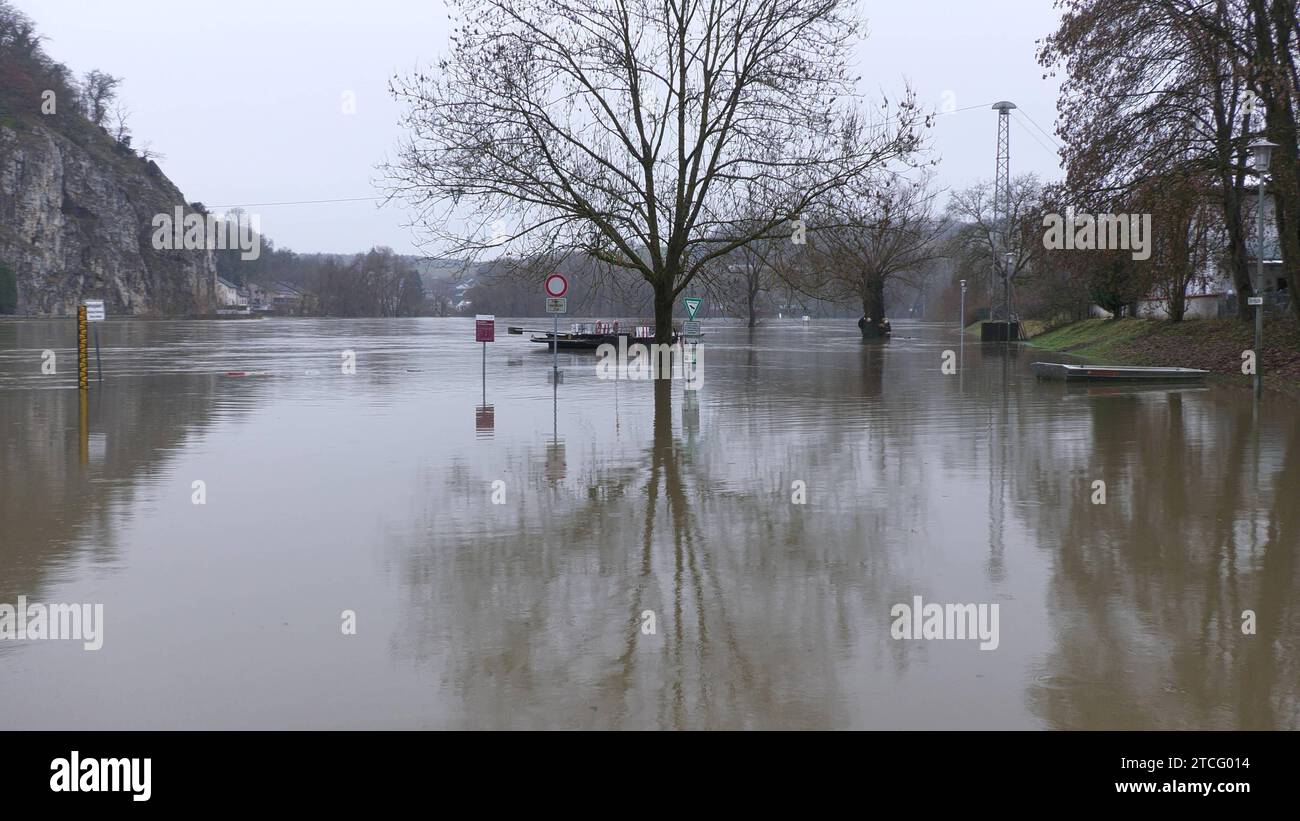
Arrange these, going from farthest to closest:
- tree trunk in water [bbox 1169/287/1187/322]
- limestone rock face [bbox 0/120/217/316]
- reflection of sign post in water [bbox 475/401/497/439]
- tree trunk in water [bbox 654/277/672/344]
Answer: limestone rock face [bbox 0/120/217/316]
tree trunk in water [bbox 1169/287/1187/322]
tree trunk in water [bbox 654/277/672/344]
reflection of sign post in water [bbox 475/401/497/439]

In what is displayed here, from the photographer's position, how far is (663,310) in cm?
3303

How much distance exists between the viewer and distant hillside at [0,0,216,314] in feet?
416

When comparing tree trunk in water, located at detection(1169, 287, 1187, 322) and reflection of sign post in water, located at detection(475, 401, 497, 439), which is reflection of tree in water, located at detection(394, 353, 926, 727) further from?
tree trunk in water, located at detection(1169, 287, 1187, 322)

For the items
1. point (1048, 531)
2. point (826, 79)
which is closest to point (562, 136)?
point (826, 79)

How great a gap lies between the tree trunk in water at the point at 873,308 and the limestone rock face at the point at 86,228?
95363mm

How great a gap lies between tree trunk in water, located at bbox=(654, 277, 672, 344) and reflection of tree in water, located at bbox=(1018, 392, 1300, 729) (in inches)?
722

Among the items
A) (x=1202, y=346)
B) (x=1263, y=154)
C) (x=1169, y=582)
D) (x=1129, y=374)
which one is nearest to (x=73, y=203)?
(x=1202, y=346)

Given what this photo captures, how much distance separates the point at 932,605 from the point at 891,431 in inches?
378

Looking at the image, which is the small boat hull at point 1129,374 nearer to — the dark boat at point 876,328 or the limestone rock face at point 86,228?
the dark boat at point 876,328

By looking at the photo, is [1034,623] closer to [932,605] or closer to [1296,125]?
[932,605]

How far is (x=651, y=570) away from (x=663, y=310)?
25693 millimetres

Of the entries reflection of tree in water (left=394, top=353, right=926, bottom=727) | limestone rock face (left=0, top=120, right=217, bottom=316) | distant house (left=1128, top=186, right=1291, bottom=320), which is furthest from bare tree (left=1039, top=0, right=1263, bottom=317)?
limestone rock face (left=0, top=120, right=217, bottom=316)
